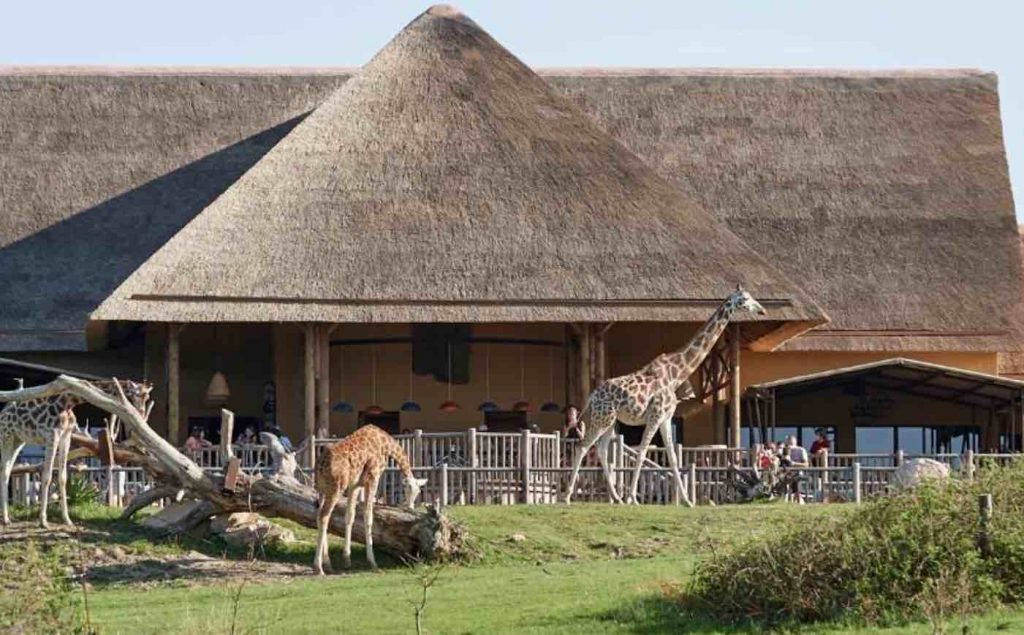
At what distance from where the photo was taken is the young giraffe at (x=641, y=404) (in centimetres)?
3159

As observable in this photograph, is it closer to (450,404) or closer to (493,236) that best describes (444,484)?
(493,236)

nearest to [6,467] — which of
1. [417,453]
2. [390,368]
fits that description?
[417,453]

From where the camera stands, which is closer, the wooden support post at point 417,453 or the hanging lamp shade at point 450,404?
the wooden support post at point 417,453

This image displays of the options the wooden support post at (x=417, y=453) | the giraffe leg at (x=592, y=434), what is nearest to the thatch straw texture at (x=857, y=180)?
the giraffe leg at (x=592, y=434)

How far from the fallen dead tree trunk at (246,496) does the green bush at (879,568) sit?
5.64 metres

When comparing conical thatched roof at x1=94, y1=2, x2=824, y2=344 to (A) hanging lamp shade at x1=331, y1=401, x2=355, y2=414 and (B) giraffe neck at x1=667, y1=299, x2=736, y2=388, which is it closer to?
(A) hanging lamp shade at x1=331, y1=401, x2=355, y2=414

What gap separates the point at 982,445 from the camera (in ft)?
141

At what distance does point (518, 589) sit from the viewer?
23781 millimetres

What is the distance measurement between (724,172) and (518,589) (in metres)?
23.2

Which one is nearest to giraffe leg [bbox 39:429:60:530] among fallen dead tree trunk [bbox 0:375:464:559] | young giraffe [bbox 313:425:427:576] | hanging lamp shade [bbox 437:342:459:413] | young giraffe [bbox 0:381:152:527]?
young giraffe [bbox 0:381:152:527]

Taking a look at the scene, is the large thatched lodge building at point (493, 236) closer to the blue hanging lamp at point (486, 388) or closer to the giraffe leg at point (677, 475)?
the blue hanging lamp at point (486, 388)

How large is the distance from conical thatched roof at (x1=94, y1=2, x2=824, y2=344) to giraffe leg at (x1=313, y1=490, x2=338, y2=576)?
1124 centimetres

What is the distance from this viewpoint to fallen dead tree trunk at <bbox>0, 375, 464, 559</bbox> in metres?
26.8

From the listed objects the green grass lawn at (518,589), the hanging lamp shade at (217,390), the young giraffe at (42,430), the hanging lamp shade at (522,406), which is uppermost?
the hanging lamp shade at (217,390)
